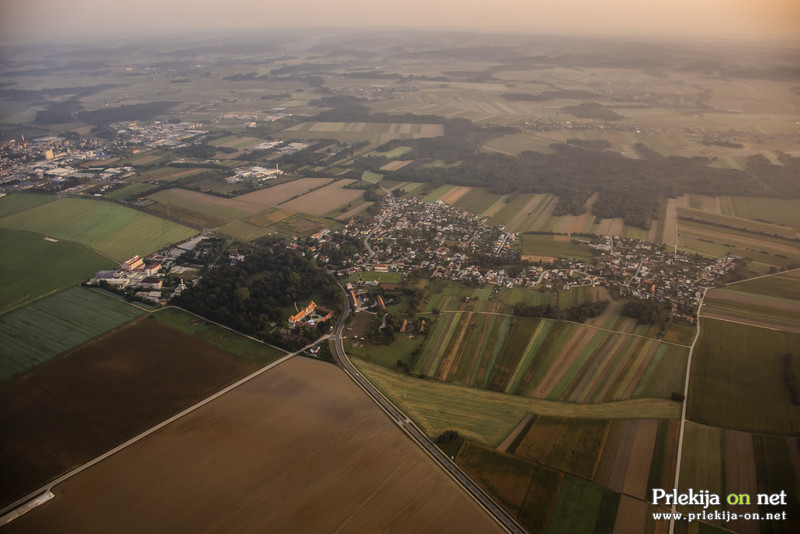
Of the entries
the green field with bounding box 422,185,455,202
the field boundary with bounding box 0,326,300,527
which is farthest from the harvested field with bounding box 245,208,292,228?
the field boundary with bounding box 0,326,300,527

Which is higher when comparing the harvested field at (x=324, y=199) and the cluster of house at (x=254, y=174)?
the cluster of house at (x=254, y=174)

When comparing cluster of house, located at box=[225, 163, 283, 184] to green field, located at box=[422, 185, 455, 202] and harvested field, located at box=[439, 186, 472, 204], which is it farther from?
harvested field, located at box=[439, 186, 472, 204]

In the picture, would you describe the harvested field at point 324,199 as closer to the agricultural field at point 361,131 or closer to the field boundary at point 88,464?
the agricultural field at point 361,131

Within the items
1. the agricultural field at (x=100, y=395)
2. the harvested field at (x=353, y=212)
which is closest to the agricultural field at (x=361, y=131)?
the harvested field at (x=353, y=212)

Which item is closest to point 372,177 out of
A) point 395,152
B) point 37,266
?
point 395,152

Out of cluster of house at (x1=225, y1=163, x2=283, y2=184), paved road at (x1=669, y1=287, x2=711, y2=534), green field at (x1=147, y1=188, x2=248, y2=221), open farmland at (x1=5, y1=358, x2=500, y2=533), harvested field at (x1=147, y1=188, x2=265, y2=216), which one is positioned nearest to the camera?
open farmland at (x1=5, y1=358, x2=500, y2=533)
